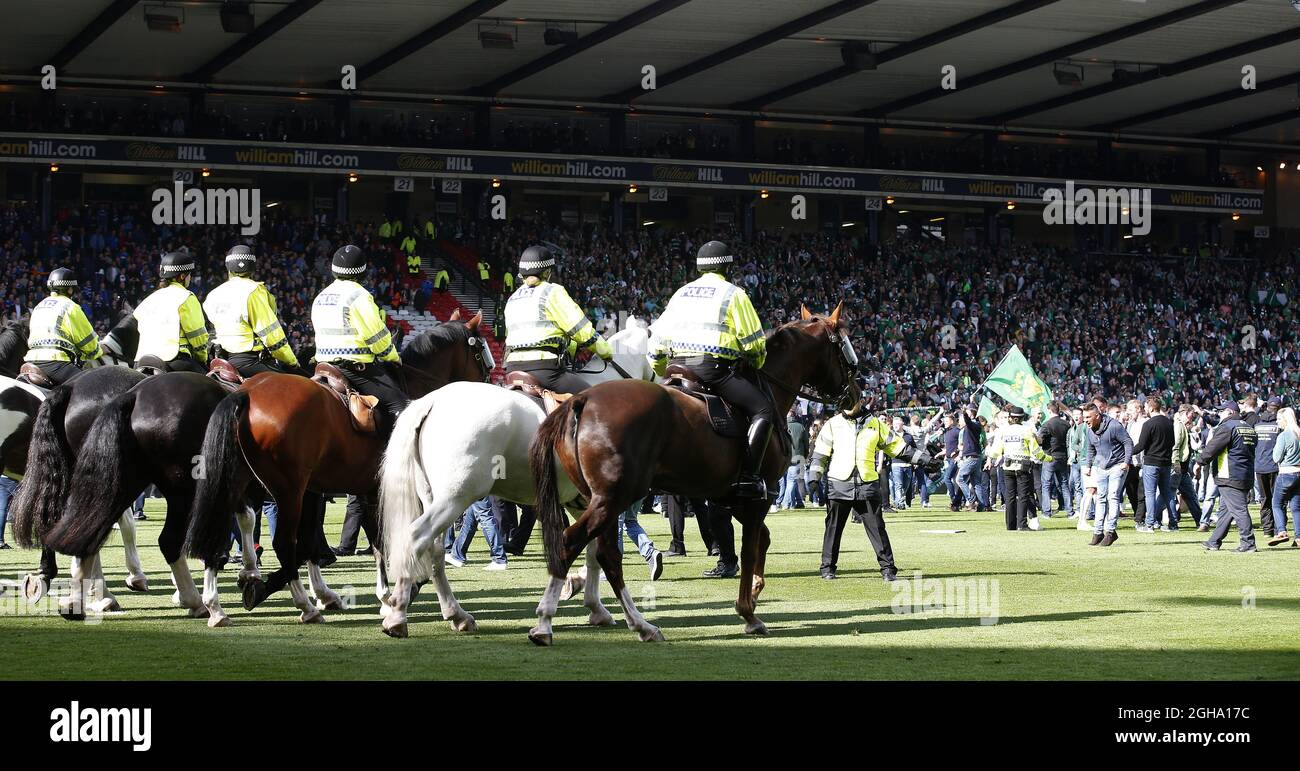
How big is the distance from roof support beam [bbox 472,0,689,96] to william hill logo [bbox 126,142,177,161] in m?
9.45

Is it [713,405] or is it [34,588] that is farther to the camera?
[34,588]

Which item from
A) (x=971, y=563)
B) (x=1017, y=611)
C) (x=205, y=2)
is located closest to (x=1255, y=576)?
(x=971, y=563)

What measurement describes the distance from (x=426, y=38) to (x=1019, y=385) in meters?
18.3

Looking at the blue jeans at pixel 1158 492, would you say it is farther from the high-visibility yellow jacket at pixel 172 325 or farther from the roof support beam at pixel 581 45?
the roof support beam at pixel 581 45

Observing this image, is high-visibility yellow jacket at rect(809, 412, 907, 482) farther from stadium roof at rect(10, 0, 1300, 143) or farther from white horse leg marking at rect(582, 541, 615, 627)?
stadium roof at rect(10, 0, 1300, 143)

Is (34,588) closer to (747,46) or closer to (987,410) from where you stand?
(987,410)

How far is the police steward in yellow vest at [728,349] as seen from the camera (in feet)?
34.9

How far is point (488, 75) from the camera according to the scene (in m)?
44.9

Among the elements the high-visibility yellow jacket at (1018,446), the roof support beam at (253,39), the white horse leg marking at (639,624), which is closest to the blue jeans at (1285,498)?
the high-visibility yellow jacket at (1018,446)

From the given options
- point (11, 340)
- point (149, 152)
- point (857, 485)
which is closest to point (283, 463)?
point (11, 340)

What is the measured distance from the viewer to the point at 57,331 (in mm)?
13711

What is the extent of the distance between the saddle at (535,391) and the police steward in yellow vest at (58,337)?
15.1 feet

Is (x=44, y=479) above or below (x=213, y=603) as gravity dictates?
above

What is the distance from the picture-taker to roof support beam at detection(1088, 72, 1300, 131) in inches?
1833
